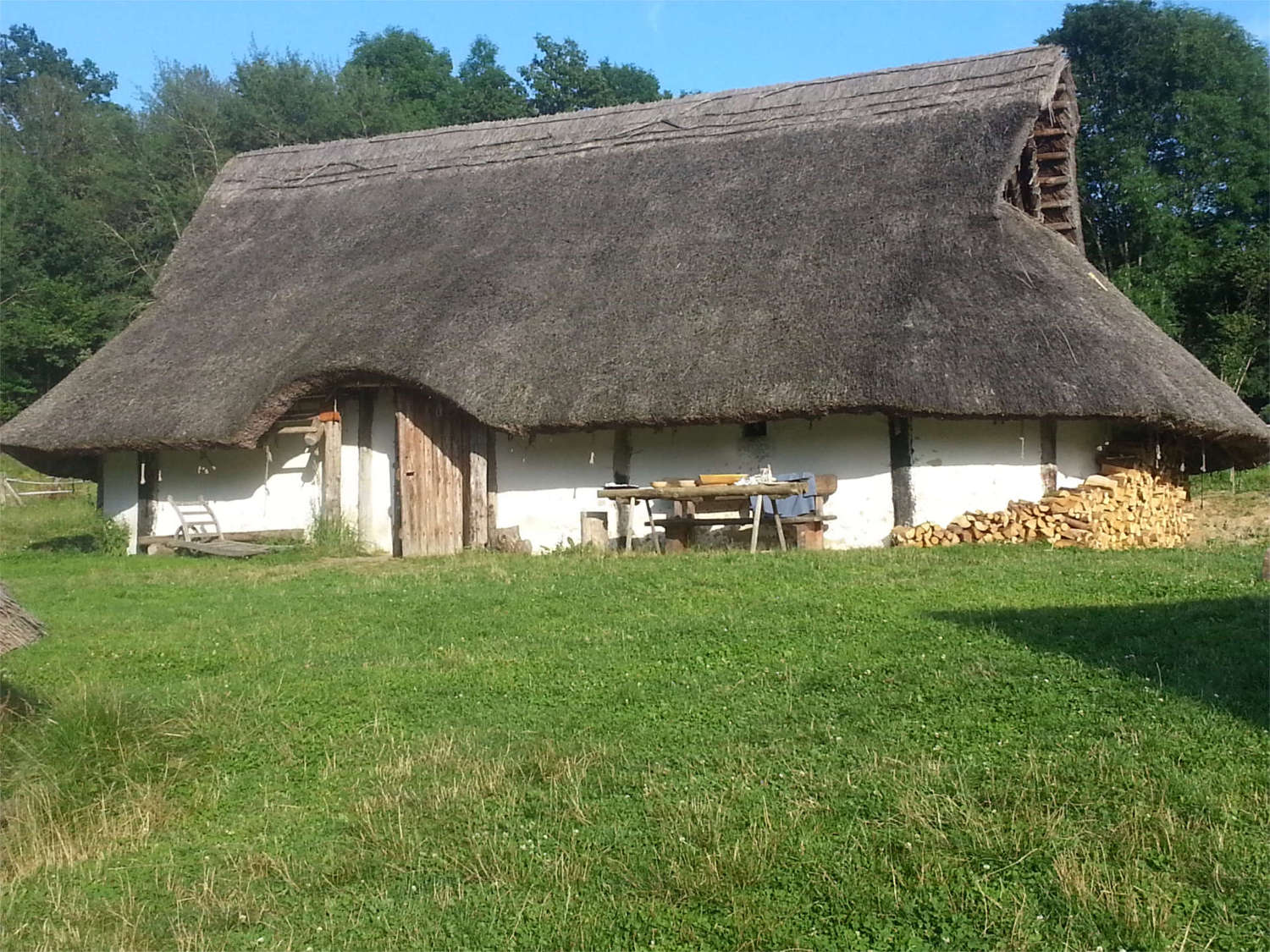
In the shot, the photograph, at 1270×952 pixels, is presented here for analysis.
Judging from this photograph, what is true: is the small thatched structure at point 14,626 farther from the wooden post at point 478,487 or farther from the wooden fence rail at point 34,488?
the wooden fence rail at point 34,488

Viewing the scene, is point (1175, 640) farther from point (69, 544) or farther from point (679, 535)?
point (69, 544)

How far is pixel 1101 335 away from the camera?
41.0 feet

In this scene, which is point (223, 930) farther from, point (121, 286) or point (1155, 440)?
point (121, 286)

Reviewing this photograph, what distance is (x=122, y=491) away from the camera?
1686 cm

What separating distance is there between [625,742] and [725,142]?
1281 centimetres

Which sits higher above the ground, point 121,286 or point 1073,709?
point 121,286

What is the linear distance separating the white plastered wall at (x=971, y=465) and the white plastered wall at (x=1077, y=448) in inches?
5.4

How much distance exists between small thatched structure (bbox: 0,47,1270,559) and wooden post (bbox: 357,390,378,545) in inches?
29.2

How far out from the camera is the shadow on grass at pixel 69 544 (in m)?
17.3

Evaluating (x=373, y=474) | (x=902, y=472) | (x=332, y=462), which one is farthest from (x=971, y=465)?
(x=332, y=462)

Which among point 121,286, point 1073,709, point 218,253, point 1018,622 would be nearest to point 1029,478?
point 1018,622

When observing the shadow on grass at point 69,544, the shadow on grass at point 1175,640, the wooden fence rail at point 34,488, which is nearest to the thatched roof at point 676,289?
the shadow on grass at point 69,544

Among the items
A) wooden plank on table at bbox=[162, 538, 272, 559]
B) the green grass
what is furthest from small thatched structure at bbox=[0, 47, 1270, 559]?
the green grass

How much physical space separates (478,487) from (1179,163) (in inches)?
812
